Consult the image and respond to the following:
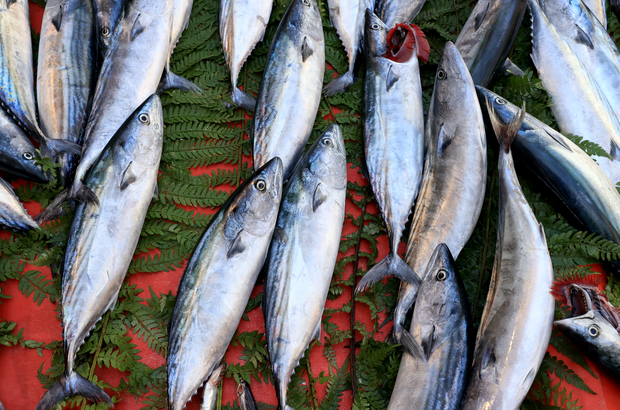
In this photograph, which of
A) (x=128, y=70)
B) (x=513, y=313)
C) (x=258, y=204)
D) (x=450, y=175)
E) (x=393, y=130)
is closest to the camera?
(x=513, y=313)

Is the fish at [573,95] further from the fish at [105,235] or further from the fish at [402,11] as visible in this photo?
the fish at [105,235]

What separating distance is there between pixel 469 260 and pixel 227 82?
5.55 feet

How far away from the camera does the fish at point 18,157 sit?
2189 mm

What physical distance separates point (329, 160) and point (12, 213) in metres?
1.57

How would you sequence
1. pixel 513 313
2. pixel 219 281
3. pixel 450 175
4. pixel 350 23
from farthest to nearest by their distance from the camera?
pixel 350 23, pixel 450 175, pixel 219 281, pixel 513 313

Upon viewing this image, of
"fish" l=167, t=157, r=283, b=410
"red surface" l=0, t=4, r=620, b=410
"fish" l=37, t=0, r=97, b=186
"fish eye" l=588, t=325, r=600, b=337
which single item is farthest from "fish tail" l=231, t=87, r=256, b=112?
"fish eye" l=588, t=325, r=600, b=337

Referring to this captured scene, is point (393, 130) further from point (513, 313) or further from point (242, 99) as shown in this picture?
point (513, 313)

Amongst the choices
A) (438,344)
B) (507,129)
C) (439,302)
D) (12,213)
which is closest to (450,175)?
(507,129)

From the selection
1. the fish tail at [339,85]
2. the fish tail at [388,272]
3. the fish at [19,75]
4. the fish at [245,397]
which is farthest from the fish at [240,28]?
the fish at [245,397]

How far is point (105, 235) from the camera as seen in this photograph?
201 centimetres

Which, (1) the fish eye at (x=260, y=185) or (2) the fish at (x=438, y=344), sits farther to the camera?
(1) the fish eye at (x=260, y=185)

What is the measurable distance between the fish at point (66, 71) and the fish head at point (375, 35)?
1.59 metres

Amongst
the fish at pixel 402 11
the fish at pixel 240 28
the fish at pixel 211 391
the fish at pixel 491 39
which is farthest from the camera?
the fish at pixel 402 11

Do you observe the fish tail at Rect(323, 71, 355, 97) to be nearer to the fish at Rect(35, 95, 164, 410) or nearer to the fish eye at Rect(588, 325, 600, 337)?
the fish at Rect(35, 95, 164, 410)
